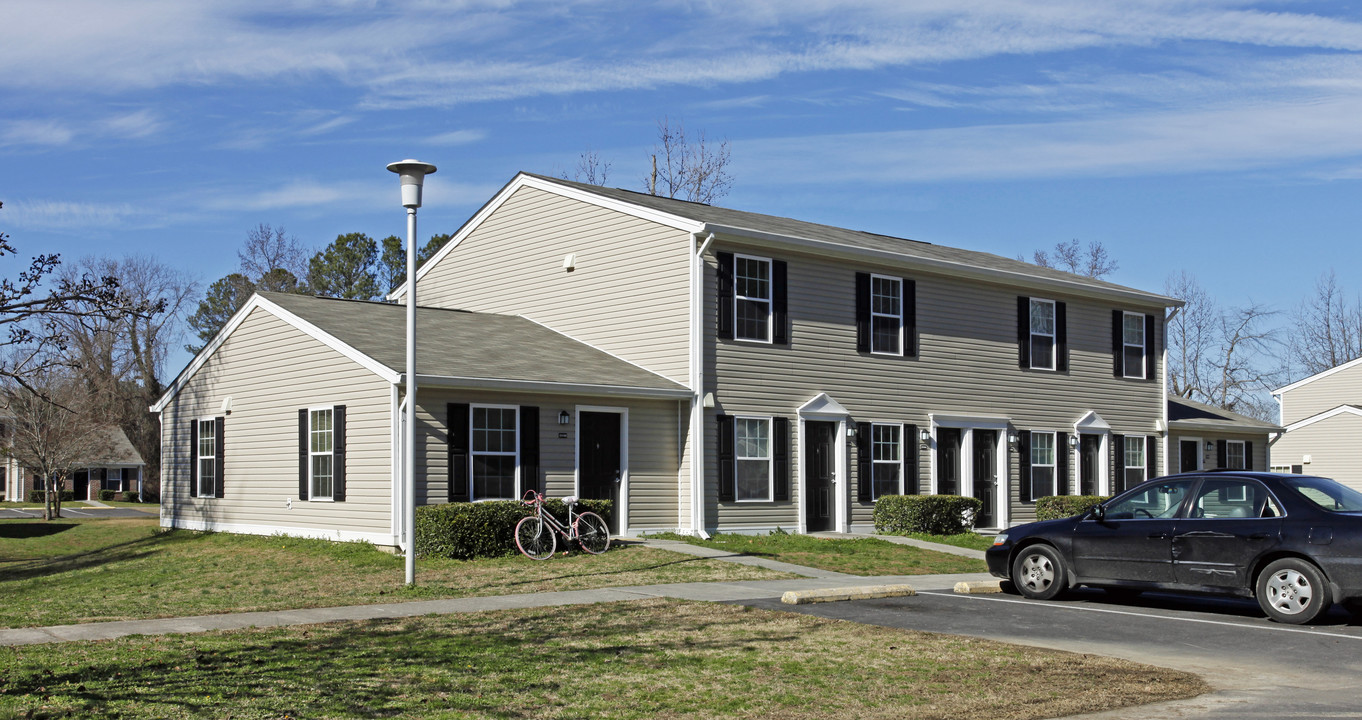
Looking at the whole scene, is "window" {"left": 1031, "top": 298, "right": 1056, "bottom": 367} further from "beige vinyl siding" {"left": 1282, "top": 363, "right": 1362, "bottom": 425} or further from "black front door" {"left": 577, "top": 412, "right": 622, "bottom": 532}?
"beige vinyl siding" {"left": 1282, "top": 363, "right": 1362, "bottom": 425}

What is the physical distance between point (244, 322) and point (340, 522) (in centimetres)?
515

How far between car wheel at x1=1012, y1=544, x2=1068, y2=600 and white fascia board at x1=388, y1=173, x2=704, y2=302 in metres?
8.87

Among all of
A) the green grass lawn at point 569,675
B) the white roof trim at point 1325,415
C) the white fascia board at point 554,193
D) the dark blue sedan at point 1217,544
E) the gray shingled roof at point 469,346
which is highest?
the white fascia board at point 554,193

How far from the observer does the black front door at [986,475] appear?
25.1 metres

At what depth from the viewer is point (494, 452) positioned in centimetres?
1878

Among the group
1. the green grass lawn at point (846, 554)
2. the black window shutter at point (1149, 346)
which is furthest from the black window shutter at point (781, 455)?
the black window shutter at point (1149, 346)

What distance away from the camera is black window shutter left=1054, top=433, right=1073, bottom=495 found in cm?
2677

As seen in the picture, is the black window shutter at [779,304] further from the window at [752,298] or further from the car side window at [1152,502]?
the car side window at [1152,502]

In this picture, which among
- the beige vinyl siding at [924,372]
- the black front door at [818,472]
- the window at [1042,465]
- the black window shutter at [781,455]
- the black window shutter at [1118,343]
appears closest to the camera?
the beige vinyl siding at [924,372]

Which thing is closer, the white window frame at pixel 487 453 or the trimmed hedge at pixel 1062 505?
the white window frame at pixel 487 453

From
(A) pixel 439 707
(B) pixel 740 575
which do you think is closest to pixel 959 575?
(B) pixel 740 575

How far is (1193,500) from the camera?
40.5ft

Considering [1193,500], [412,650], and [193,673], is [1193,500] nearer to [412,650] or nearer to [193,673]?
[412,650]

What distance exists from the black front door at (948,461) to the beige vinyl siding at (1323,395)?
85.8 feet
